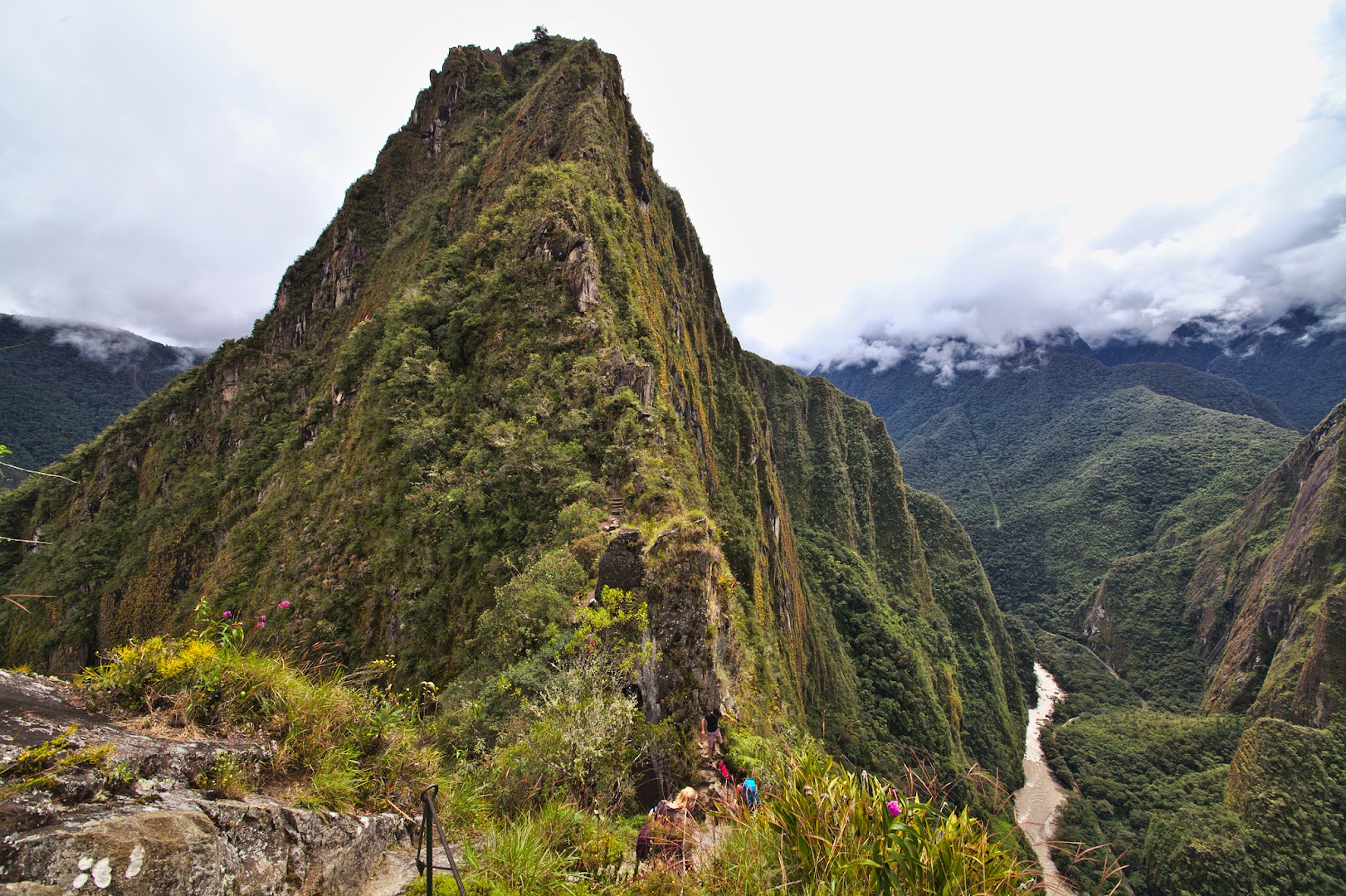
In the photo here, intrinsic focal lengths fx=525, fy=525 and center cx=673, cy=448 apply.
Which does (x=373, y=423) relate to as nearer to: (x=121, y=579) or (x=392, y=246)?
(x=392, y=246)

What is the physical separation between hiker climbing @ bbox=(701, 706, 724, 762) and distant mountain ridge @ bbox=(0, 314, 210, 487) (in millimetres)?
121044

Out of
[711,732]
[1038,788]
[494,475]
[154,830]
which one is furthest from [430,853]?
[1038,788]

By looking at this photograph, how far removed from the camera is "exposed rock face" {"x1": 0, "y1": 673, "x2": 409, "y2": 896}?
2.63 meters

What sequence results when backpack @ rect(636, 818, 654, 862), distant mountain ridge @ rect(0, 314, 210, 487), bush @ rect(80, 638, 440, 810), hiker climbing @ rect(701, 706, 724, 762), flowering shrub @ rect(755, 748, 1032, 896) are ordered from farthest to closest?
distant mountain ridge @ rect(0, 314, 210, 487) < hiker climbing @ rect(701, 706, 724, 762) < backpack @ rect(636, 818, 654, 862) < bush @ rect(80, 638, 440, 810) < flowering shrub @ rect(755, 748, 1032, 896)

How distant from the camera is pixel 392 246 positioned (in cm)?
4175

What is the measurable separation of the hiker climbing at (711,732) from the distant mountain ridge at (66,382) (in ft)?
397

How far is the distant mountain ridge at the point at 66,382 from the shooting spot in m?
97.4

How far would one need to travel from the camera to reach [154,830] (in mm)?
Result: 2979

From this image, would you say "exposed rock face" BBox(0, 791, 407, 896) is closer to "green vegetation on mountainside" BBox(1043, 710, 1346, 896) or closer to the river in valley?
"green vegetation on mountainside" BBox(1043, 710, 1346, 896)

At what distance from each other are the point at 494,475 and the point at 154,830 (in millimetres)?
14444

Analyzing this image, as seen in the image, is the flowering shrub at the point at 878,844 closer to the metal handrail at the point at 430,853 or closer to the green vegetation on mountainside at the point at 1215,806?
the metal handrail at the point at 430,853

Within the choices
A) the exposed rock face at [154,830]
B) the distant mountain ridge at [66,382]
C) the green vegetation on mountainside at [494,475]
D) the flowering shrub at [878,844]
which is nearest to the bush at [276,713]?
the exposed rock face at [154,830]

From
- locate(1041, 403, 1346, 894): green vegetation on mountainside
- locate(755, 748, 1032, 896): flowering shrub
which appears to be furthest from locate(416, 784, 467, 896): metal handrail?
locate(1041, 403, 1346, 894): green vegetation on mountainside

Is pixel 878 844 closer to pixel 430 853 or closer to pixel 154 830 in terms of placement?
pixel 430 853
